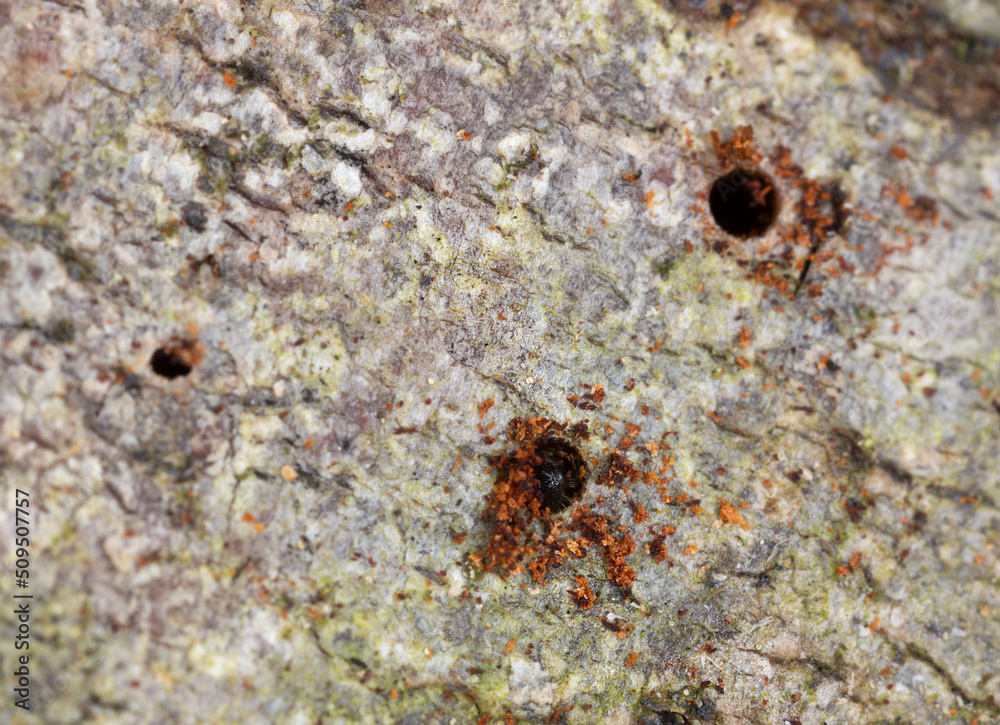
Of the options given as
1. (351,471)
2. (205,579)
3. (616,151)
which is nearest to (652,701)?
(351,471)

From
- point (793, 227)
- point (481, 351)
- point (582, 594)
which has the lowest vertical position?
point (582, 594)

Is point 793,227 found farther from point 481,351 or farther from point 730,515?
point 481,351

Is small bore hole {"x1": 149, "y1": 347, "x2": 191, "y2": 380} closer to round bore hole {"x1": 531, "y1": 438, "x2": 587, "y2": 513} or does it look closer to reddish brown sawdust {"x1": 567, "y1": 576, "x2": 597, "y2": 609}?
round bore hole {"x1": 531, "y1": 438, "x2": 587, "y2": 513}

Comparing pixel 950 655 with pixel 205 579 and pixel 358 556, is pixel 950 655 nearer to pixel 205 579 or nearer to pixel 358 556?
pixel 358 556

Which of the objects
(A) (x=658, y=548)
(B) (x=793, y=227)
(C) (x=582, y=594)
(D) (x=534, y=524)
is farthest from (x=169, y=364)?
(B) (x=793, y=227)

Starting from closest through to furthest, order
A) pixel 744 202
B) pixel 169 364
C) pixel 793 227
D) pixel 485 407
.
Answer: pixel 169 364 < pixel 485 407 < pixel 793 227 < pixel 744 202

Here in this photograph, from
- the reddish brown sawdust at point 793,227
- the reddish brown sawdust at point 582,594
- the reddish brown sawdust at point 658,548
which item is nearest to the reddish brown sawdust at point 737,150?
the reddish brown sawdust at point 793,227

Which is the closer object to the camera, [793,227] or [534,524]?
[534,524]
